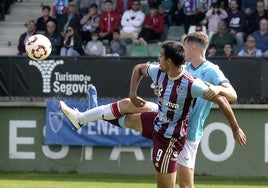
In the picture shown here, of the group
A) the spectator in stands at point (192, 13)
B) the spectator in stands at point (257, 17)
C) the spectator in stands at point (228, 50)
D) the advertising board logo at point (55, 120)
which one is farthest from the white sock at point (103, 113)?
the spectator in stands at point (192, 13)

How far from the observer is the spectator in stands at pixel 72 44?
757 inches

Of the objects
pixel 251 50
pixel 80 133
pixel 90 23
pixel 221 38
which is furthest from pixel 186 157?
pixel 90 23

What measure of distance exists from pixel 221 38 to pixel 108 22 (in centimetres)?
299

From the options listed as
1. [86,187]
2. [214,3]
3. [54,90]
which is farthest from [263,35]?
[86,187]

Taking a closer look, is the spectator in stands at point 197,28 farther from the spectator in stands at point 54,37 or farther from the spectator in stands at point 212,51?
the spectator in stands at point 54,37

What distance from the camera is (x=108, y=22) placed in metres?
20.5

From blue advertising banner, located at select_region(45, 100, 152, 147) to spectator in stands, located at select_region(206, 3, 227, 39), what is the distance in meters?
4.49

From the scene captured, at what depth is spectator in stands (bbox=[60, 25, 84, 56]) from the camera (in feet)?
63.1

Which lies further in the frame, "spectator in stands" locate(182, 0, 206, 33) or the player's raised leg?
"spectator in stands" locate(182, 0, 206, 33)

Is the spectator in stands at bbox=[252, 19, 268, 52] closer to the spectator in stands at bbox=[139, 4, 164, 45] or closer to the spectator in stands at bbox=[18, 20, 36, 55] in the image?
the spectator in stands at bbox=[139, 4, 164, 45]

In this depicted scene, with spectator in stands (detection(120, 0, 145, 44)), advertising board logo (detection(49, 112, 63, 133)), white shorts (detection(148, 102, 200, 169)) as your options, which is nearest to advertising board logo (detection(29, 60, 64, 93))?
advertising board logo (detection(49, 112, 63, 133))

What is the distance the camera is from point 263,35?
1878 cm

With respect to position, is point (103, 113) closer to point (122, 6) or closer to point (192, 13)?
point (192, 13)

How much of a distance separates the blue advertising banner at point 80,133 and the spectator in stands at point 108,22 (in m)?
3.90
